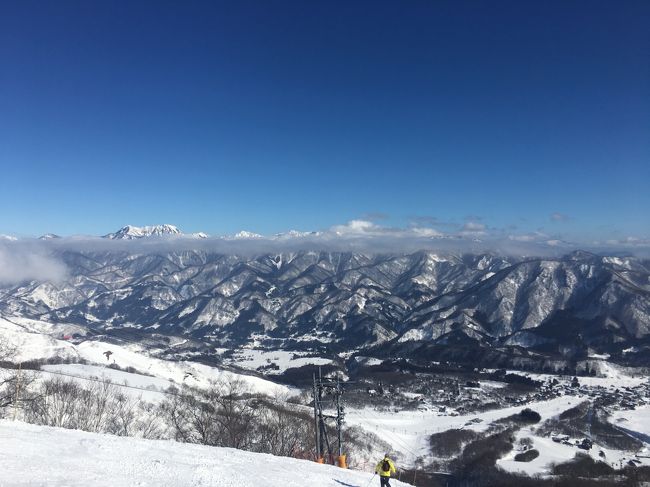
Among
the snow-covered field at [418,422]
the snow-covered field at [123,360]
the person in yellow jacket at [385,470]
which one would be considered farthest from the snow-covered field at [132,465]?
the snow-covered field at [123,360]

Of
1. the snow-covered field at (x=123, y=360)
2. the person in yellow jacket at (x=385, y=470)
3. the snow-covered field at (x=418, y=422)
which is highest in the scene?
the person in yellow jacket at (x=385, y=470)

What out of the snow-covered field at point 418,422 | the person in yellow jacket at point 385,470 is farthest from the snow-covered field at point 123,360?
the person in yellow jacket at point 385,470

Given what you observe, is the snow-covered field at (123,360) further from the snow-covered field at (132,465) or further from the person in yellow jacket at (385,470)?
the person in yellow jacket at (385,470)

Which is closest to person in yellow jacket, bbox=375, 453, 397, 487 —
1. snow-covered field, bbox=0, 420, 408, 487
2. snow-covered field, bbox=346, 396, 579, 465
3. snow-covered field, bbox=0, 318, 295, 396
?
snow-covered field, bbox=0, 420, 408, 487

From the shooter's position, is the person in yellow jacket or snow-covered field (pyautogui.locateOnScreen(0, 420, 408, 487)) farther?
the person in yellow jacket

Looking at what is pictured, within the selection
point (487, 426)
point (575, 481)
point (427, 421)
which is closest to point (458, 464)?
point (575, 481)

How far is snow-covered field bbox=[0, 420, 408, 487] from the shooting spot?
16812 millimetres

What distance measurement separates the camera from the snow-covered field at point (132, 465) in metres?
16.8

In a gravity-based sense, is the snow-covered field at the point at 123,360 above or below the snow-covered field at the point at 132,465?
below

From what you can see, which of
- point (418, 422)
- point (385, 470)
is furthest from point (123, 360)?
point (385, 470)

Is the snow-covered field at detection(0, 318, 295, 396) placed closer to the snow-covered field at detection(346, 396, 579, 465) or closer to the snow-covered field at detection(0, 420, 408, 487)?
the snow-covered field at detection(346, 396, 579, 465)

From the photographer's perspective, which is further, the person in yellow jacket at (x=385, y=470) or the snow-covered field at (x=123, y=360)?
the snow-covered field at (x=123, y=360)

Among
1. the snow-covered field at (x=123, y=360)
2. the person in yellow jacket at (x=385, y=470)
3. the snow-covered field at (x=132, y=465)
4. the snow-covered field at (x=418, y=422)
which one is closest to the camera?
the snow-covered field at (x=132, y=465)

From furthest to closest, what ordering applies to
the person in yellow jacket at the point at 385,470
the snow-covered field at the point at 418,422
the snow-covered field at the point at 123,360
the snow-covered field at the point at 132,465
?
the snow-covered field at the point at 123,360, the snow-covered field at the point at 418,422, the person in yellow jacket at the point at 385,470, the snow-covered field at the point at 132,465
